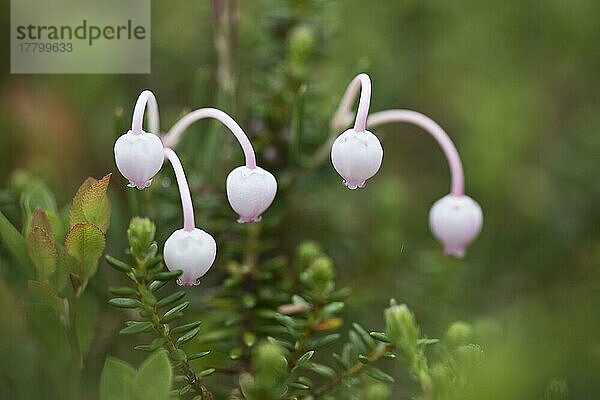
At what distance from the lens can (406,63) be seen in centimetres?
140

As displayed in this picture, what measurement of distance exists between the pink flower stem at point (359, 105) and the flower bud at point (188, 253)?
0.16 metres

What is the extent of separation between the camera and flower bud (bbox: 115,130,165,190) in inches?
28.5

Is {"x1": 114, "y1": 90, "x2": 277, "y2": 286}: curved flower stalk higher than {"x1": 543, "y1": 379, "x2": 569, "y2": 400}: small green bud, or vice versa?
{"x1": 114, "y1": 90, "x2": 277, "y2": 286}: curved flower stalk

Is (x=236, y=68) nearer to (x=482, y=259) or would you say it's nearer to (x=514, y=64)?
(x=482, y=259)

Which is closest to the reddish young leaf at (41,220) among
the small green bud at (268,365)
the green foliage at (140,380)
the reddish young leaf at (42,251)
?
the reddish young leaf at (42,251)

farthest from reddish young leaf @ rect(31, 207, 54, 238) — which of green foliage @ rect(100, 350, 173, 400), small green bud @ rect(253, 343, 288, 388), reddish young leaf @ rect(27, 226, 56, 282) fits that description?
small green bud @ rect(253, 343, 288, 388)

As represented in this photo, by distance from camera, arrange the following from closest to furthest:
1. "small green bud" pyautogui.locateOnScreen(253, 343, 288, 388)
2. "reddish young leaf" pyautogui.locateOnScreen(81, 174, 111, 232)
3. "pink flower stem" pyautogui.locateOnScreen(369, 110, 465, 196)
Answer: "small green bud" pyautogui.locateOnScreen(253, 343, 288, 388), "reddish young leaf" pyautogui.locateOnScreen(81, 174, 111, 232), "pink flower stem" pyautogui.locateOnScreen(369, 110, 465, 196)

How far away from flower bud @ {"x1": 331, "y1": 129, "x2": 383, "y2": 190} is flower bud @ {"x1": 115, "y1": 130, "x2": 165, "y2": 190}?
0.15 meters

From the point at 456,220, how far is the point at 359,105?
7.3 inches

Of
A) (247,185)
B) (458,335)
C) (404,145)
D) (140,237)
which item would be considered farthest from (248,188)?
(404,145)

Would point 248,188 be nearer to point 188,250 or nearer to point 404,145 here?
point 188,250

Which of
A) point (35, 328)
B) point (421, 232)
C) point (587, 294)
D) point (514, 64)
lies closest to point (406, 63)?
point (514, 64)

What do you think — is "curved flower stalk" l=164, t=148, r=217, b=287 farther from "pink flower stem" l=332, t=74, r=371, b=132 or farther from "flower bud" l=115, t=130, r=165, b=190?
"pink flower stem" l=332, t=74, r=371, b=132

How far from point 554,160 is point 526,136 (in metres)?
0.08
